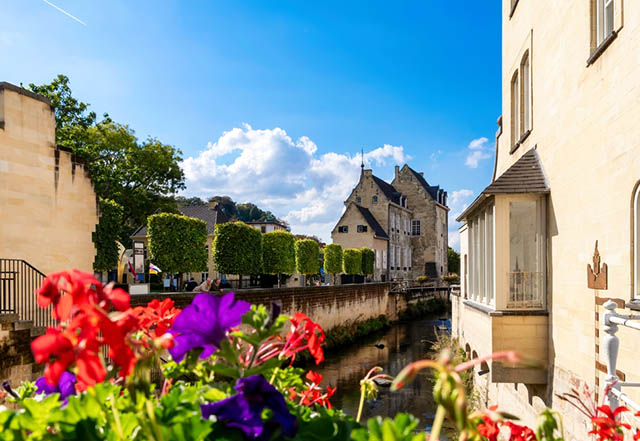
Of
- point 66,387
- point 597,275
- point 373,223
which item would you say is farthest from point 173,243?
point 373,223

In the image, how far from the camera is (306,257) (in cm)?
3058

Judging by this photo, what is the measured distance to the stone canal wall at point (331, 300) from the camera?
1906 centimetres

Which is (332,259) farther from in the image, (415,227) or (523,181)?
(523,181)

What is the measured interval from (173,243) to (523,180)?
1460 centimetres

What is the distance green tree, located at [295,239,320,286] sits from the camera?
30.3 metres

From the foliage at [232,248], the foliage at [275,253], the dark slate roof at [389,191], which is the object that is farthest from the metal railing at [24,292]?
the dark slate roof at [389,191]

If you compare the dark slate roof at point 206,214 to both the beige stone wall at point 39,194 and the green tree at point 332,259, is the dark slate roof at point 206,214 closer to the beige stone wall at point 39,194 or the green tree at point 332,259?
the green tree at point 332,259

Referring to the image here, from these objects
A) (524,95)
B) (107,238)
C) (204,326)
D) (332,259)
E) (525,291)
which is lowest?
(332,259)

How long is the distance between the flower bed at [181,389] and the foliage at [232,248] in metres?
22.0

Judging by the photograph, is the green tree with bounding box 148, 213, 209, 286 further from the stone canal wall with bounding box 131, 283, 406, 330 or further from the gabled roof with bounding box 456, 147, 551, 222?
the gabled roof with bounding box 456, 147, 551, 222

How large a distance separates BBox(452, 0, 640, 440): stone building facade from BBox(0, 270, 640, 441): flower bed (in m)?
5.22

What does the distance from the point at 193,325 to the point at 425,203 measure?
55.9 m

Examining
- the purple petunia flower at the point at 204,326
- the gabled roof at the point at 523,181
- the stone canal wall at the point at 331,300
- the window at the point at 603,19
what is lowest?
the stone canal wall at the point at 331,300

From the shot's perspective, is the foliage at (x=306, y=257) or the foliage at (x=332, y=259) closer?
the foliage at (x=306, y=257)
